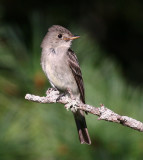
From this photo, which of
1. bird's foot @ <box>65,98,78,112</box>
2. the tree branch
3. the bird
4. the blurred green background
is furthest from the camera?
the bird

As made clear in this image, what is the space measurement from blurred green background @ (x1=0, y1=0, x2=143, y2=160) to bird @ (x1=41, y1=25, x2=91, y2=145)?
0.10 metres

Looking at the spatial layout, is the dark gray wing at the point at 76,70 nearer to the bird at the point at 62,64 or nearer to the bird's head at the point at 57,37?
the bird at the point at 62,64

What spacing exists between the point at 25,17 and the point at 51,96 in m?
1.49

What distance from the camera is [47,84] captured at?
4.38 meters

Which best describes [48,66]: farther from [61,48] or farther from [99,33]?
[99,33]

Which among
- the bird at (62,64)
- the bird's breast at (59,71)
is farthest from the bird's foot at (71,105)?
the bird's breast at (59,71)

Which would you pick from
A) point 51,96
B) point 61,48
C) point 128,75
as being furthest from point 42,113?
point 128,75

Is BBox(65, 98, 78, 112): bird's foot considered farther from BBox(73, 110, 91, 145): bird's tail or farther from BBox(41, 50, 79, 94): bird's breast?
BBox(41, 50, 79, 94): bird's breast

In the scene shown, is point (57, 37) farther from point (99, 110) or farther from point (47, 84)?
point (99, 110)

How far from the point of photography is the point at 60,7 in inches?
200

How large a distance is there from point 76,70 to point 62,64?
5.4 inches

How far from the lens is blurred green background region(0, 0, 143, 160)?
4051 mm

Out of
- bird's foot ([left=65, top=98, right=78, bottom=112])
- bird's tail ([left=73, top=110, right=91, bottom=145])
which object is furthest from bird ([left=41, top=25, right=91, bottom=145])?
Result: bird's foot ([left=65, top=98, right=78, bottom=112])

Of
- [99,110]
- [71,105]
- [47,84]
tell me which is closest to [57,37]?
[47,84]
